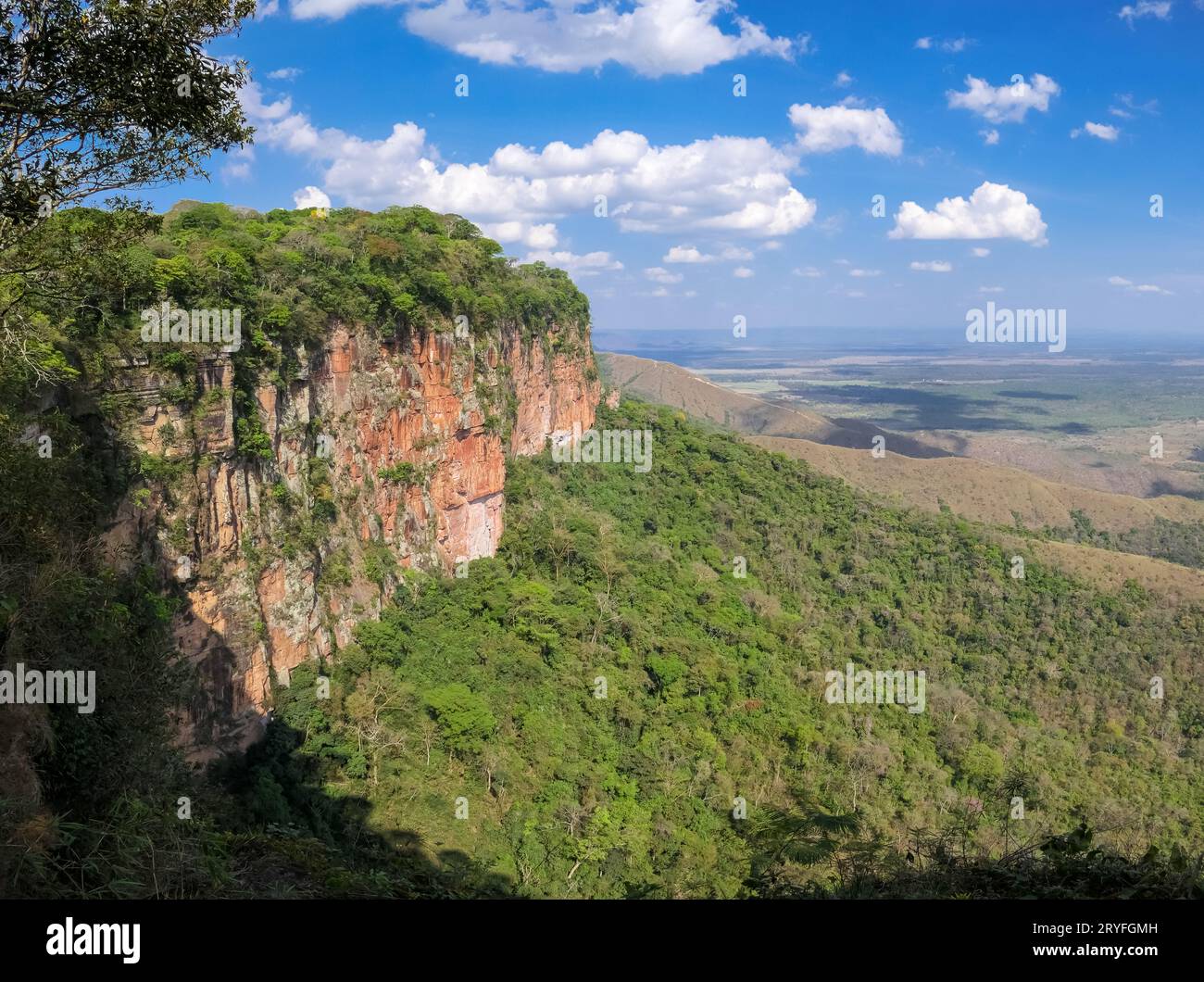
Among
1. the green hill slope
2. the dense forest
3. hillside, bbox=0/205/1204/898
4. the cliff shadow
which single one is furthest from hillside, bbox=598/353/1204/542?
the cliff shadow

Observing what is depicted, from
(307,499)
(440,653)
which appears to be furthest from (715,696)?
(307,499)

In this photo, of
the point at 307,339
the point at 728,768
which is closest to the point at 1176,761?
the point at 728,768

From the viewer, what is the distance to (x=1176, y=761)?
1271 inches

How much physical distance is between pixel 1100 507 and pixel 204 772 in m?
89.1

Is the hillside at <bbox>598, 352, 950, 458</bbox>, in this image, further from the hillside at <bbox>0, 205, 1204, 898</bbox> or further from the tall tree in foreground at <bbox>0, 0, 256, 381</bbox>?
the tall tree in foreground at <bbox>0, 0, 256, 381</bbox>

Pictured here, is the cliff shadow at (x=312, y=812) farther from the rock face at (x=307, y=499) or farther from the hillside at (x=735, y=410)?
the hillside at (x=735, y=410)

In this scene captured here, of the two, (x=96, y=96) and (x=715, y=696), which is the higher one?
(x=96, y=96)

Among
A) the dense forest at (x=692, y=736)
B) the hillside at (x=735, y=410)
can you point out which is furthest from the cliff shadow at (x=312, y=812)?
the hillside at (x=735, y=410)

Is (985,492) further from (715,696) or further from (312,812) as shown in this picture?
(312,812)

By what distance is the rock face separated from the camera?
1616 centimetres

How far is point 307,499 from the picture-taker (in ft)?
68.9

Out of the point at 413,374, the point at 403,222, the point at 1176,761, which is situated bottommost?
the point at 1176,761
